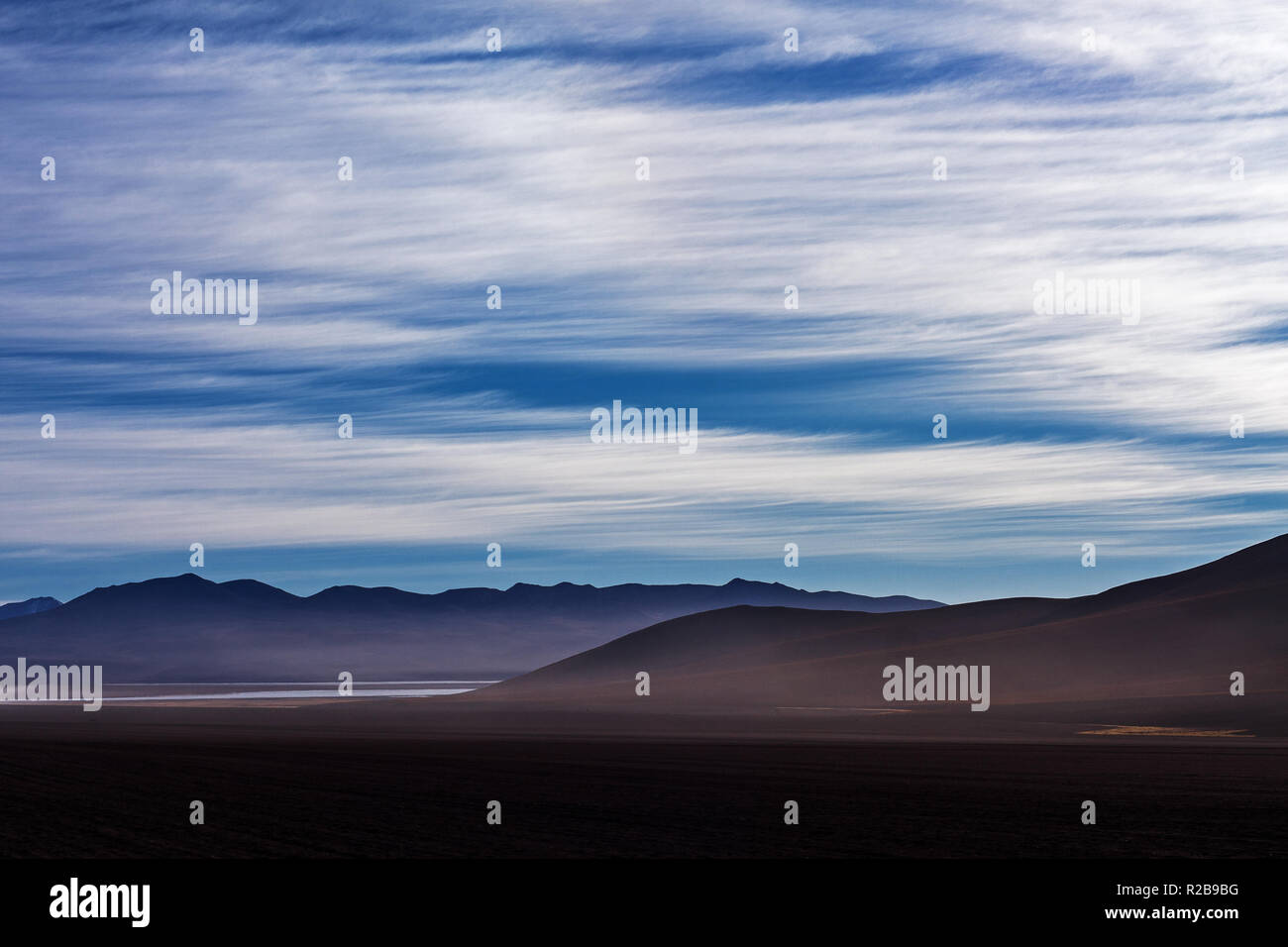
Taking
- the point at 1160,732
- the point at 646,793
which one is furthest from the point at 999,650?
the point at 646,793

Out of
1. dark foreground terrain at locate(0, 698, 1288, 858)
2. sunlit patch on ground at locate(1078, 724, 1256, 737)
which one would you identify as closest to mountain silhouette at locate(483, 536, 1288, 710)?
sunlit patch on ground at locate(1078, 724, 1256, 737)

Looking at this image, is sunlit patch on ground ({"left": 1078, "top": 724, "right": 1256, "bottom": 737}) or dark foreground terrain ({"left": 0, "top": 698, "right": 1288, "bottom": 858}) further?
sunlit patch on ground ({"left": 1078, "top": 724, "right": 1256, "bottom": 737})

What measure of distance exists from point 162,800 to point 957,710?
6353cm

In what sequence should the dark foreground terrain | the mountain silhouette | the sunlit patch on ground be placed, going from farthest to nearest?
the mountain silhouette → the sunlit patch on ground → the dark foreground terrain

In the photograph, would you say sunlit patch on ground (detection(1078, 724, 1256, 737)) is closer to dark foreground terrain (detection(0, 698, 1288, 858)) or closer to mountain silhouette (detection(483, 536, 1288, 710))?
dark foreground terrain (detection(0, 698, 1288, 858))

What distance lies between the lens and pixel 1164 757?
48.8 metres

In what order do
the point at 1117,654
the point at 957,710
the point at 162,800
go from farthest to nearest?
the point at 1117,654 < the point at 957,710 < the point at 162,800

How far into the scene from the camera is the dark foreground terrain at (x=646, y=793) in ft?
83.5

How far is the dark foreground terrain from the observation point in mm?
25453

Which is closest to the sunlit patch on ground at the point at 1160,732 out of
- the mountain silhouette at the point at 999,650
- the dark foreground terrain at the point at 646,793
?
the dark foreground terrain at the point at 646,793

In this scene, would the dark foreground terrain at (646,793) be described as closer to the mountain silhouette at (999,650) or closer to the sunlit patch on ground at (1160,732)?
the sunlit patch on ground at (1160,732)

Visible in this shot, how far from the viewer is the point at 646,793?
115 feet
